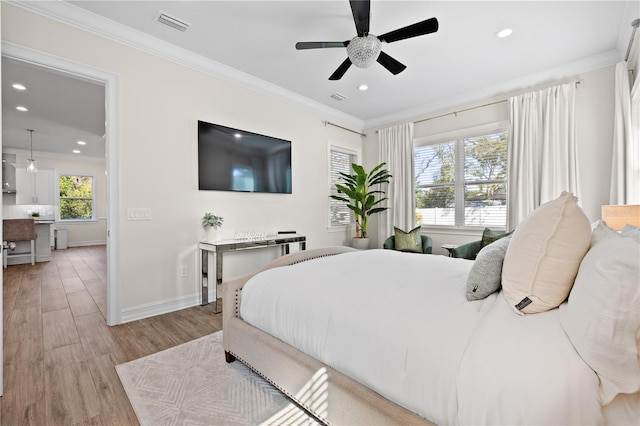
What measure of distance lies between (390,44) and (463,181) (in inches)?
93.8

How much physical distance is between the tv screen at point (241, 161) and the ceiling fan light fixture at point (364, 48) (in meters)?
1.83

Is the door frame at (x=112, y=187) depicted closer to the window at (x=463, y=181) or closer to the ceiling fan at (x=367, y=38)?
the ceiling fan at (x=367, y=38)

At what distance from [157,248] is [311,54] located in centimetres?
272

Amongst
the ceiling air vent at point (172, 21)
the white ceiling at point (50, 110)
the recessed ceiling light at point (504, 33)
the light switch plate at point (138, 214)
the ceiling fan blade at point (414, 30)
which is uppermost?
the ceiling air vent at point (172, 21)

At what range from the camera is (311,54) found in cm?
316

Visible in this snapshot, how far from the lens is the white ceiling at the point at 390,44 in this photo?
95.3 inches

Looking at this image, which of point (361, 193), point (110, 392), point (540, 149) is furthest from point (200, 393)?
point (540, 149)

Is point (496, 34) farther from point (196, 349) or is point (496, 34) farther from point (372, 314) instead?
point (196, 349)

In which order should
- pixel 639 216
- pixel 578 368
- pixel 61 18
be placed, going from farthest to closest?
pixel 61 18 → pixel 639 216 → pixel 578 368

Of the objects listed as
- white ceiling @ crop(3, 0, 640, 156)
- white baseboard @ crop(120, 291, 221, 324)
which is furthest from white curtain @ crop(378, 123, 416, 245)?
white baseboard @ crop(120, 291, 221, 324)

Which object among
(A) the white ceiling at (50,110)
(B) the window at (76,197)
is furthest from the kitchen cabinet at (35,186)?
(A) the white ceiling at (50,110)

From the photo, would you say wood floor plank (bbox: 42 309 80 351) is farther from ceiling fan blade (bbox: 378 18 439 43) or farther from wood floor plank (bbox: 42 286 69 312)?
ceiling fan blade (bbox: 378 18 439 43)

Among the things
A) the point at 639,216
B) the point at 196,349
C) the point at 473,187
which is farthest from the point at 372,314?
the point at 473,187

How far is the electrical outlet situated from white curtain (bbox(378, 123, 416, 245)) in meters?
3.25
